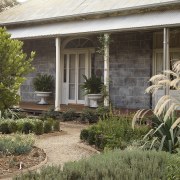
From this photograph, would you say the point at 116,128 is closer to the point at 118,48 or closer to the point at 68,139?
the point at 68,139

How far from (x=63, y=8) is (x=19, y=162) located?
10475 millimetres

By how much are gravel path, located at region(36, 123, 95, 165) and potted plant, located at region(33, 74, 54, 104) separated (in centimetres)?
528

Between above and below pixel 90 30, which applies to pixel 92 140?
below

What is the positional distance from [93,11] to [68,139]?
17.4 ft

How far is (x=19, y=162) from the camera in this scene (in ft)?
25.0

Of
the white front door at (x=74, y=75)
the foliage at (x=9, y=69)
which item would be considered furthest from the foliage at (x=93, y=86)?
the foliage at (x=9, y=69)

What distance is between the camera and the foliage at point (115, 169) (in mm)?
4711

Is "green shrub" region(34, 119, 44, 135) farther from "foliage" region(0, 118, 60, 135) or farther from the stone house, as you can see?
the stone house

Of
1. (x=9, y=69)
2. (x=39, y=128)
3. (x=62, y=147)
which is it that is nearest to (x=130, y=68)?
(x=39, y=128)

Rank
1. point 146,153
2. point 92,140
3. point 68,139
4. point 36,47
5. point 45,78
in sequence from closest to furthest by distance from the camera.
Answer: point 146,153, point 92,140, point 68,139, point 45,78, point 36,47

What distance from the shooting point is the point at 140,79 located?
612 inches

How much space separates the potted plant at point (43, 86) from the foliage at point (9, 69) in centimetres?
949

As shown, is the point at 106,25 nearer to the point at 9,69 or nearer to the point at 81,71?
the point at 81,71

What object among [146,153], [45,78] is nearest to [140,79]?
[45,78]
